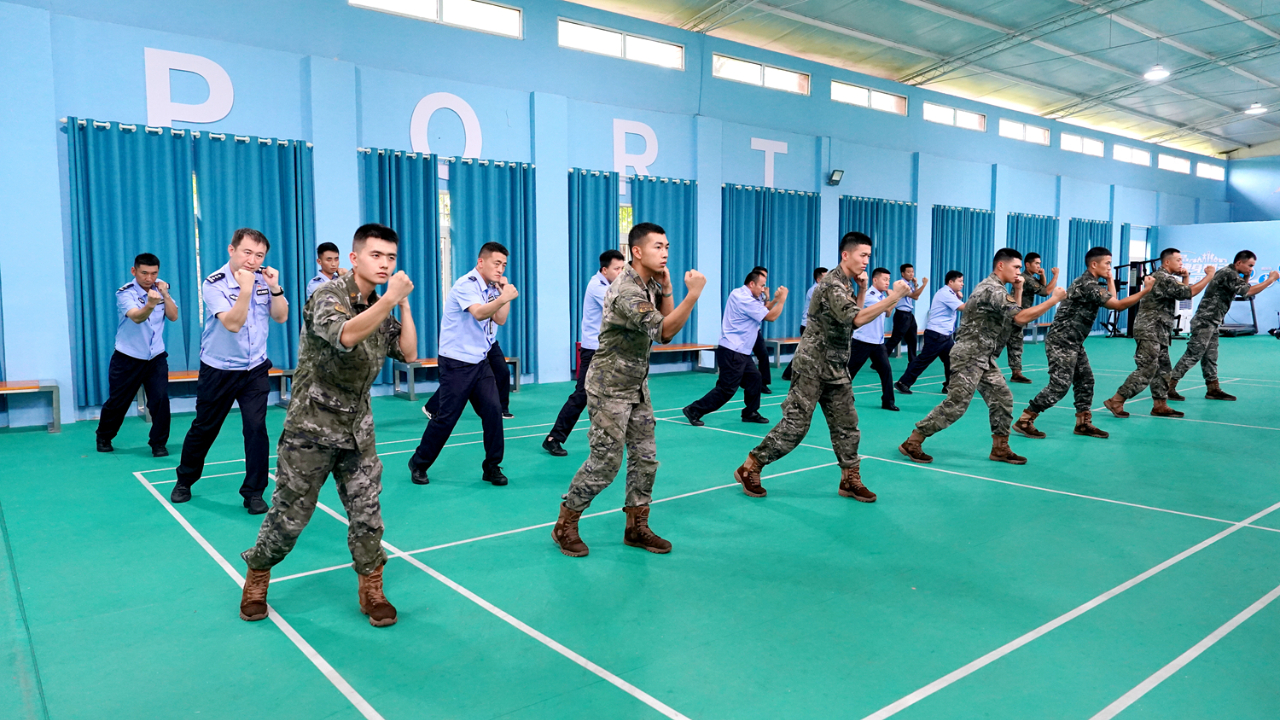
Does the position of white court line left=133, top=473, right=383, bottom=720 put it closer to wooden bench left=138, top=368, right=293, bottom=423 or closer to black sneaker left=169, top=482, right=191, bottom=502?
black sneaker left=169, top=482, right=191, bottom=502

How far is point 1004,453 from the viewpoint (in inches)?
244

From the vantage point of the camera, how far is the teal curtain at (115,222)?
7895 millimetres

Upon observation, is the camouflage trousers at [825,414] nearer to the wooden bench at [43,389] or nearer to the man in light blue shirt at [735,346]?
the man in light blue shirt at [735,346]

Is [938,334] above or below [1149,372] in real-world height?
above

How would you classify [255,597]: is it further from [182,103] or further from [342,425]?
[182,103]

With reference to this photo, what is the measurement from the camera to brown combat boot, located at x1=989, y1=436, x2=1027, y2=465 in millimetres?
6152

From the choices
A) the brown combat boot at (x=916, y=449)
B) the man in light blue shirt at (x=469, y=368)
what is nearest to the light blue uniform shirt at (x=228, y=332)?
the man in light blue shirt at (x=469, y=368)

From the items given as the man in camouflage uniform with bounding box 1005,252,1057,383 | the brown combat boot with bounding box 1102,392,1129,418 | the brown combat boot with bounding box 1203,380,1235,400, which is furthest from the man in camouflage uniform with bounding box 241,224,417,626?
the brown combat boot with bounding box 1203,380,1235,400

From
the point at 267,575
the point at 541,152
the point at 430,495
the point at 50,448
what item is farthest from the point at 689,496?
the point at 541,152

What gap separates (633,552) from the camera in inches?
159

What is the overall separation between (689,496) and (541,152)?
7.18 m

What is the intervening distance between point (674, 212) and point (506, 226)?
3005 mm

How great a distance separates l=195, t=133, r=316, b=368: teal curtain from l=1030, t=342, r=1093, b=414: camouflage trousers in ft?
26.0

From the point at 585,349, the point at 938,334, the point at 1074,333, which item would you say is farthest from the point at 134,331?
the point at 938,334
